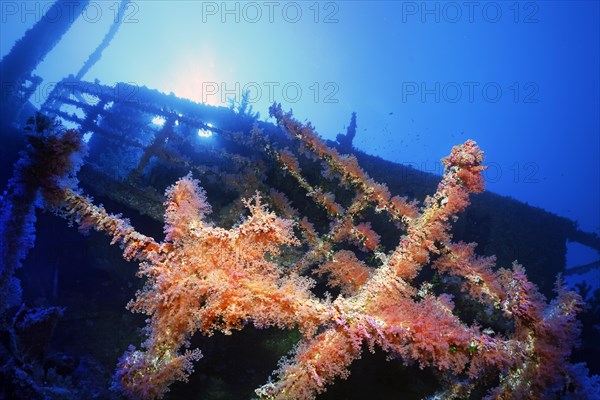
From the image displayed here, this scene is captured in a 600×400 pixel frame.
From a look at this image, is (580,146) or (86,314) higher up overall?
(580,146)

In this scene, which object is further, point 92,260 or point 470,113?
point 470,113

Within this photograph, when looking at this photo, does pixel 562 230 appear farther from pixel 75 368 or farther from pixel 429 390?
pixel 75 368

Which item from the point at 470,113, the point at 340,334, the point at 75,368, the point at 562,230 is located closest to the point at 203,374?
the point at 75,368

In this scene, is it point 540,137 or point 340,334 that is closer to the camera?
point 340,334

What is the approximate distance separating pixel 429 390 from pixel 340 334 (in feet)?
10.9

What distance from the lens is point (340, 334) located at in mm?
2600

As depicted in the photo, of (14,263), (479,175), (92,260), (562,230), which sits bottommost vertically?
(14,263)

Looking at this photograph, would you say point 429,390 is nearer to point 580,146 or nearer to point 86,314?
point 86,314

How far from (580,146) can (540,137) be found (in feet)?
50.3

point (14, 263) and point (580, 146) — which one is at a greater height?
point (580, 146)

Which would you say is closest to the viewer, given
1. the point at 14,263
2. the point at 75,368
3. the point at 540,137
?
the point at 14,263

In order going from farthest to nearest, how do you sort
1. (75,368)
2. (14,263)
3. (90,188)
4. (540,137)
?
1. (540,137)
2. (90,188)
3. (75,368)
4. (14,263)

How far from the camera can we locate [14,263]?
118 inches

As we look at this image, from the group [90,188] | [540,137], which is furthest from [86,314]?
[540,137]
